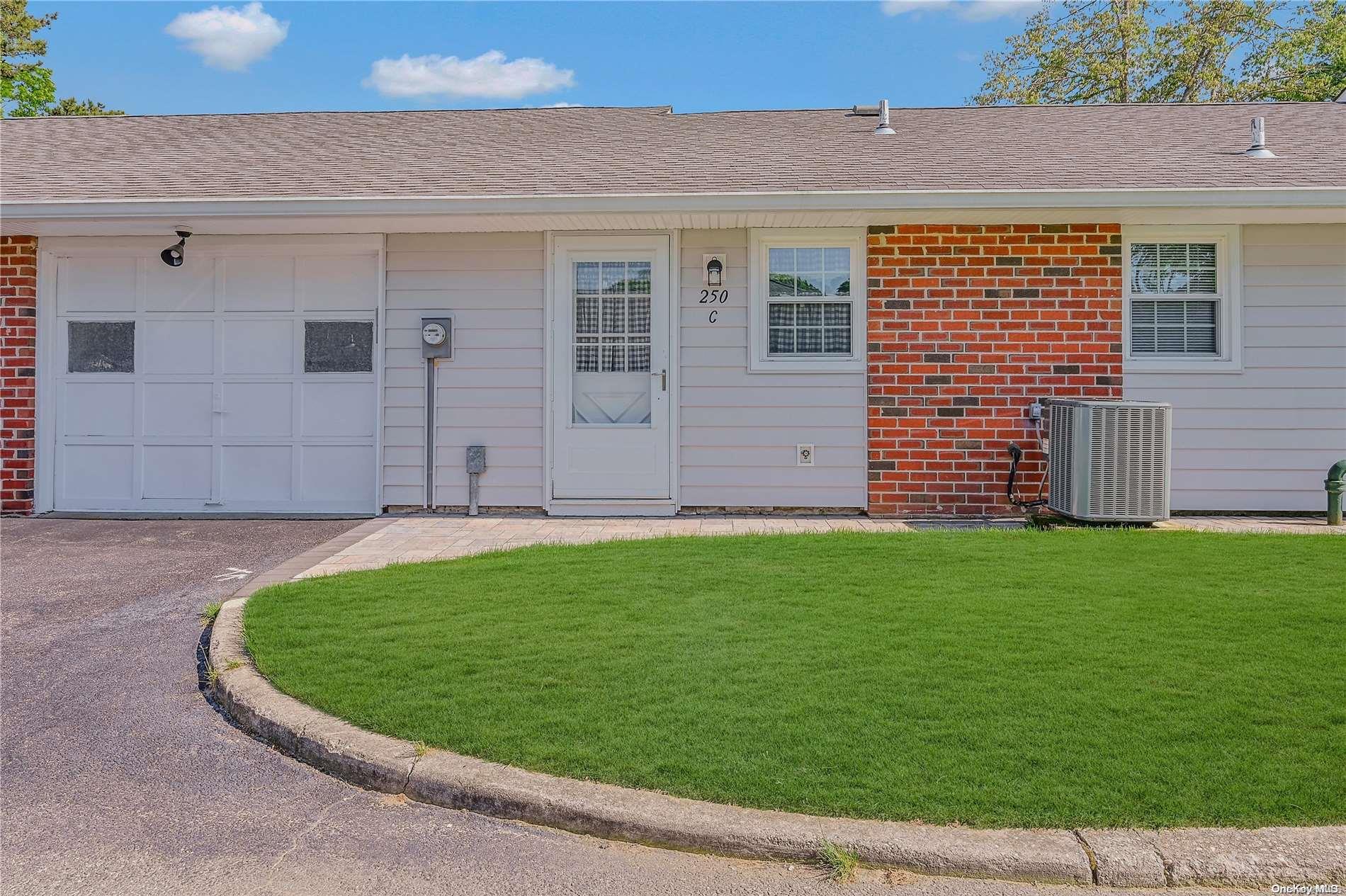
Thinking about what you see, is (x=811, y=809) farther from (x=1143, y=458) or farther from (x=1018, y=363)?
(x=1018, y=363)

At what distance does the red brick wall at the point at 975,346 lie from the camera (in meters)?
8.14

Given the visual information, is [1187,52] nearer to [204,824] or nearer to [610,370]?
[610,370]

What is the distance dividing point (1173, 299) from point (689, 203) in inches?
168

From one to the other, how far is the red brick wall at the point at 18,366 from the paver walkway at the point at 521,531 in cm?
360

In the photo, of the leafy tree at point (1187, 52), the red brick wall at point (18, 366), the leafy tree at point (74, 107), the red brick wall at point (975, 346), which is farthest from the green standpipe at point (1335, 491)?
the leafy tree at point (74, 107)

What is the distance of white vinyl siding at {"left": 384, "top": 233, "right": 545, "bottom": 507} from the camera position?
8.41 m

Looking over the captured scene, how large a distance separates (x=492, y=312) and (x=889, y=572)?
176 inches

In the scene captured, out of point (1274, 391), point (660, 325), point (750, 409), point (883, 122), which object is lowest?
point (750, 409)

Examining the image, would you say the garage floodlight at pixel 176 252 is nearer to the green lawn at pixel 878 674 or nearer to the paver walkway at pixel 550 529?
the paver walkway at pixel 550 529

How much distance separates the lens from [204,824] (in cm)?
288

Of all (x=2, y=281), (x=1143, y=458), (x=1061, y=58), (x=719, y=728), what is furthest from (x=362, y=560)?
(x=1061, y=58)

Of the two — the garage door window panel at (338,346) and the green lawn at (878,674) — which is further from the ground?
the garage door window panel at (338,346)

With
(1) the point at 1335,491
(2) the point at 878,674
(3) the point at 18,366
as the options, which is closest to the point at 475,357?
(3) the point at 18,366

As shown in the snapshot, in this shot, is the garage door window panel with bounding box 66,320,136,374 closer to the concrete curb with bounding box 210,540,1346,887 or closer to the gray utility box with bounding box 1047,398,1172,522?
the concrete curb with bounding box 210,540,1346,887
